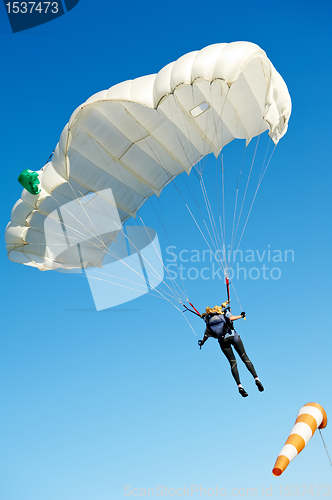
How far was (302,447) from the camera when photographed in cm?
731

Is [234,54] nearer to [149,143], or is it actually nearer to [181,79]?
[181,79]

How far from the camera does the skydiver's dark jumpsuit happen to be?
866 centimetres

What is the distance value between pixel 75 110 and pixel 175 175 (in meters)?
3.04

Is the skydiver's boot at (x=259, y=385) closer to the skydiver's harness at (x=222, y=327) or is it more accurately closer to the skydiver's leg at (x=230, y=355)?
the skydiver's leg at (x=230, y=355)

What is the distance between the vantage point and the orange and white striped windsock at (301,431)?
690 cm

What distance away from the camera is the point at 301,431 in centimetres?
752

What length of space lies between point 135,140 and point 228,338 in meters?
4.71

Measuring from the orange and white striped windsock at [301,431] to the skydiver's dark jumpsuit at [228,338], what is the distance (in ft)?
4.24

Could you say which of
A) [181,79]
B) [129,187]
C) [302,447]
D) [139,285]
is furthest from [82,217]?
[302,447]

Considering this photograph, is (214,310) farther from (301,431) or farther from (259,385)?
(301,431)

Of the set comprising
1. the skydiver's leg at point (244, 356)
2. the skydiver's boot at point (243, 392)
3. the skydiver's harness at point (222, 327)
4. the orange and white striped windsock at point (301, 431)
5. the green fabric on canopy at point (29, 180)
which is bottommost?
the orange and white striped windsock at point (301, 431)

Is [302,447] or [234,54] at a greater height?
[234,54]

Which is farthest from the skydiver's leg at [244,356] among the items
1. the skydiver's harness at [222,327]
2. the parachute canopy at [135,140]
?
the parachute canopy at [135,140]

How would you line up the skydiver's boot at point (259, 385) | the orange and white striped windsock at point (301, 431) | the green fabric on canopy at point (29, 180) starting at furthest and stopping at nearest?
the green fabric on canopy at point (29, 180)
the skydiver's boot at point (259, 385)
the orange and white striped windsock at point (301, 431)
